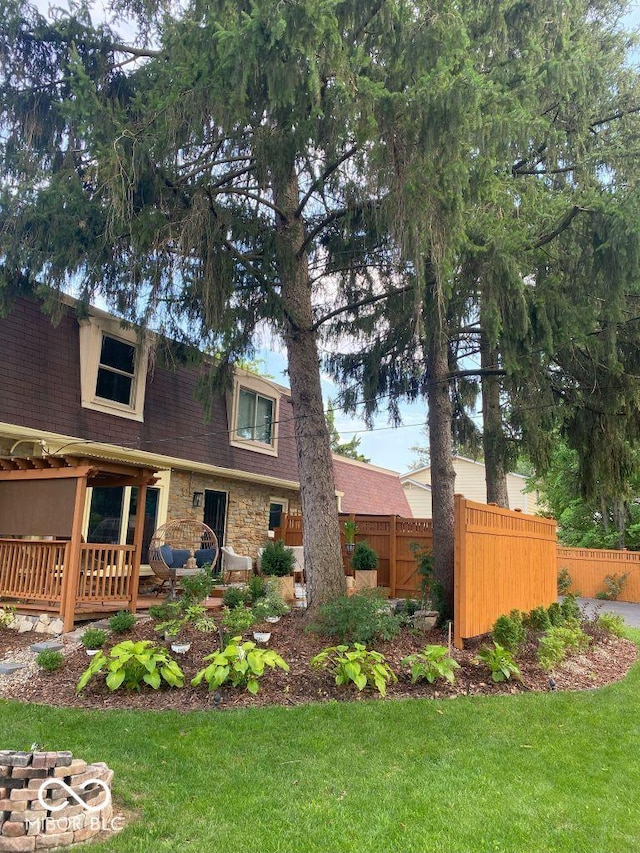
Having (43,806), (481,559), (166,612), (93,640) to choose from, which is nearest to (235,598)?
(166,612)

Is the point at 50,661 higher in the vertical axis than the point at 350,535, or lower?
lower

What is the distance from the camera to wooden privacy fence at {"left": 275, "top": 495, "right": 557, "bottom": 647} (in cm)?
675

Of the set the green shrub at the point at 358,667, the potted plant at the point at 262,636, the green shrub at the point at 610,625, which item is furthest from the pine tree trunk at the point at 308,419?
the green shrub at the point at 610,625

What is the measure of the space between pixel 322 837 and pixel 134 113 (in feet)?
22.2

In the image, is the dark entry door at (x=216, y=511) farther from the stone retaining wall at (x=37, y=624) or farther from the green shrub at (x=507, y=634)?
the green shrub at (x=507, y=634)

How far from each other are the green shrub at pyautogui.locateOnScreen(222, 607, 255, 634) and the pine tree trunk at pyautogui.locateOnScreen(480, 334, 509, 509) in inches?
171

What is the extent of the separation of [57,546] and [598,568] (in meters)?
16.1

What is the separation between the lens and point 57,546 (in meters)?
7.59

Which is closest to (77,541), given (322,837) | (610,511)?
(322,837)

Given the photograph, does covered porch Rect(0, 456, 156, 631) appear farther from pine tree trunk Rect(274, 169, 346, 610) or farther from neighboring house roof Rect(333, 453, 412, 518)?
neighboring house roof Rect(333, 453, 412, 518)

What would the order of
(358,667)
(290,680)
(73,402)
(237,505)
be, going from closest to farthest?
(358,667) → (290,680) → (73,402) → (237,505)

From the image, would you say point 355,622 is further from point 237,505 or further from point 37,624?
point 237,505

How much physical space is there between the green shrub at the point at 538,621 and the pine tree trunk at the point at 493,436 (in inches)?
71.4

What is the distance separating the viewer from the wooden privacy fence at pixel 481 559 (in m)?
6.75
